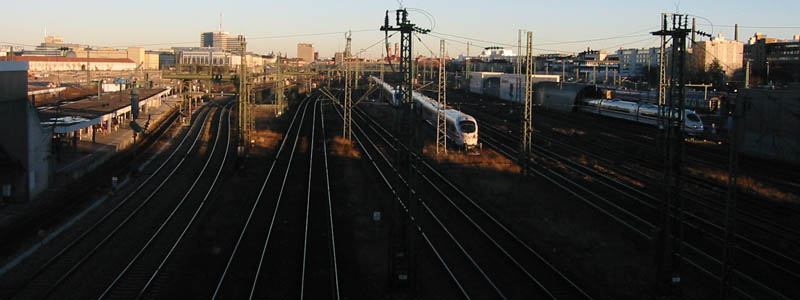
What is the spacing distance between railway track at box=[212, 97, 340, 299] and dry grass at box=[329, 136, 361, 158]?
3.92 m

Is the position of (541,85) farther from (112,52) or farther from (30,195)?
(112,52)

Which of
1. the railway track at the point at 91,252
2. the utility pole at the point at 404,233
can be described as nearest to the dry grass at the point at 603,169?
the utility pole at the point at 404,233

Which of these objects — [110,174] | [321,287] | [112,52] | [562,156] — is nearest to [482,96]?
[562,156]

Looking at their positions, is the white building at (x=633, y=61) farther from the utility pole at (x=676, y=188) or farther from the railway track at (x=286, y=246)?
the utility pole at (x=676, y=188)

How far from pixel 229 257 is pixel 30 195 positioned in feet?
27.5

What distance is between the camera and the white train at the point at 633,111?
30091 mm

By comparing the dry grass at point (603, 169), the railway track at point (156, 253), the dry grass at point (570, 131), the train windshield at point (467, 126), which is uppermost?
the train windshield at point (467, 126)

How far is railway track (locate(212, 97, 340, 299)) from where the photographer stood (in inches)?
441

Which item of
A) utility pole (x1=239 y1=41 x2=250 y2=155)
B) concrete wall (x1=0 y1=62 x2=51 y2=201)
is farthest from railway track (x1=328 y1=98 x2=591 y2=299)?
concrete wall (x1=0 y1=62 x2=51 y2=201)

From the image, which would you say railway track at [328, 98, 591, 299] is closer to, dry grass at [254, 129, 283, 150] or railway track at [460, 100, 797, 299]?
railway track at [460, 100, 797, 299]

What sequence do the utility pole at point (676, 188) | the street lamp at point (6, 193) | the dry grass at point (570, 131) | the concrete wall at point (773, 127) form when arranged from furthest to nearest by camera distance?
the dry grass at point (570, 131), the concrete wall at point (773, 127), the street lamp at point (6, 193), the utility pole at point (676, 188)

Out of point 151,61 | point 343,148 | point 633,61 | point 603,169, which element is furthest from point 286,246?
point 633,61

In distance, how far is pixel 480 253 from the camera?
43.4 ft

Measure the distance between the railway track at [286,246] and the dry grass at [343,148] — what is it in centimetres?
392
